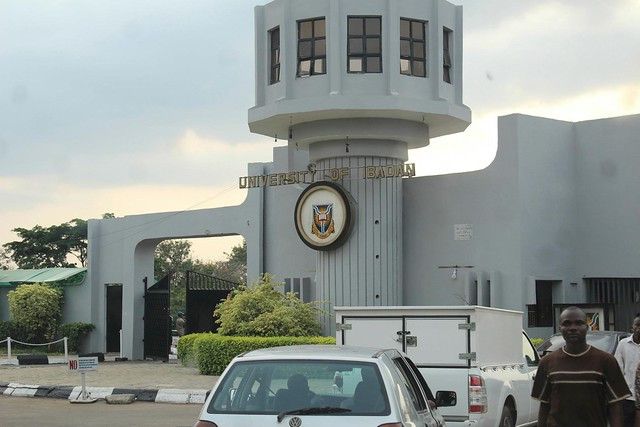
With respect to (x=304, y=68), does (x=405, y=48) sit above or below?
above

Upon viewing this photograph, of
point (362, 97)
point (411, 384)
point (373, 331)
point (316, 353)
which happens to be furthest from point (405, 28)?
point (316, 353)

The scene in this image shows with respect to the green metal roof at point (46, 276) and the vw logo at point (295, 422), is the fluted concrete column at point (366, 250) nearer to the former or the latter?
the green metal roof at point (46, 276)

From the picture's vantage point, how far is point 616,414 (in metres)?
7.34

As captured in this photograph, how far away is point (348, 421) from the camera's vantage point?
7367 mm

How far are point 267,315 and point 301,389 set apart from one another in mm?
17459

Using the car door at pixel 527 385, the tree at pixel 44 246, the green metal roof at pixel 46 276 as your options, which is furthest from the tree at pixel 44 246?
the car door at pixel 527 385

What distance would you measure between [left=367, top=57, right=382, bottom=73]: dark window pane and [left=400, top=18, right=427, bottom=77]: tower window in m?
0.66

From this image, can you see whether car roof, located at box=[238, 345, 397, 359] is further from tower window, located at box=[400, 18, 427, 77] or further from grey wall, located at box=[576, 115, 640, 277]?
grey wall, located at box=[576, 115, 640, 277]

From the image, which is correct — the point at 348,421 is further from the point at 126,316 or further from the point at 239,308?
the point at 126,316

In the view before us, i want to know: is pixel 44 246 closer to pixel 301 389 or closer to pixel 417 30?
pixel 417 30

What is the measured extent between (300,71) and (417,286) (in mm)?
6480

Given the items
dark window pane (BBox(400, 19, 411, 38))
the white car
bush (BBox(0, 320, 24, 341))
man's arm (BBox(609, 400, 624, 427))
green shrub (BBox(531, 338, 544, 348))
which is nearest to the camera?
man's arm (BBox(609, 400, 624, 427))

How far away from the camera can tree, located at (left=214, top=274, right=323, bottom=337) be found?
25.0m

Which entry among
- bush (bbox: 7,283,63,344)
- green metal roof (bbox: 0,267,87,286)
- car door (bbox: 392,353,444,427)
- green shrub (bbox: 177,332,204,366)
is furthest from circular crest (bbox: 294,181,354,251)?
car door (bbox: 392,353,444,427)
